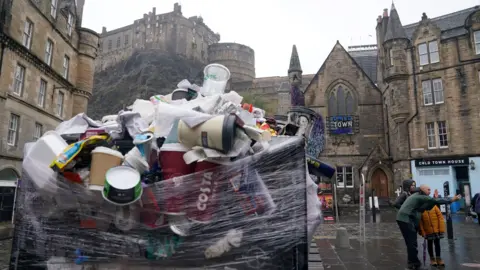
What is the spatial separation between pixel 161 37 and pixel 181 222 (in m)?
69.6

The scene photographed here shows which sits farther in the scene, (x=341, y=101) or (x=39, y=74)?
(x=341, y=101)

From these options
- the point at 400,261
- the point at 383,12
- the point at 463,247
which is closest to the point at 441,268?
the point at 400,261

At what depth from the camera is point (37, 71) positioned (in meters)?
18.9

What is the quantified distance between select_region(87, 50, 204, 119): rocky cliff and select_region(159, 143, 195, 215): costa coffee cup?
56.5 meters

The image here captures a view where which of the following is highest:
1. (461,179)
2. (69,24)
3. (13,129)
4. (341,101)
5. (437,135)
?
(69,24)

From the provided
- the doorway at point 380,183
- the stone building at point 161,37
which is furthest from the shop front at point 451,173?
the stone building at point 161,37

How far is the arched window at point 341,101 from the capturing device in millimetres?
29969

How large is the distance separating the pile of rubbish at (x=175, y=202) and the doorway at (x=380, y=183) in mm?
26758

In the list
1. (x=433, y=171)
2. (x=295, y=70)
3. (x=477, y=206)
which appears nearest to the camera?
(x=477, y=206)

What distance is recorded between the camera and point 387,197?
26594 millimetres

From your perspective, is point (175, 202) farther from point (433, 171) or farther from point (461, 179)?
point (461, 179)

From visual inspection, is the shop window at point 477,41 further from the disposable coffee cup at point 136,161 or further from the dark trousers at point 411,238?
the disposable coffee cup at point 136,161

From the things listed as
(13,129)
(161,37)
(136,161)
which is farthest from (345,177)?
(161,37)

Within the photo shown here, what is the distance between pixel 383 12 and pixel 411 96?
364 inches
